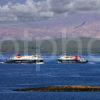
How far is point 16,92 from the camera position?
3883 inches

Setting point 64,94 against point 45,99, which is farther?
point 64,94

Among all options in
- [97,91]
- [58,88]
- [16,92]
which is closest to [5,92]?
[16,92]

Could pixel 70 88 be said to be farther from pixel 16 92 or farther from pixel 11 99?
pixel 11 99

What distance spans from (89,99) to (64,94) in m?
7.87

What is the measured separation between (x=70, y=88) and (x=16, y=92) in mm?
10535

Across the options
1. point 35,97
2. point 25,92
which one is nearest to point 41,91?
point 25,92

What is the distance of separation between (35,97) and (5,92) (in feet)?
41.3

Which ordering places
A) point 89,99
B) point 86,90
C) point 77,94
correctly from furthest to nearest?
1. point 86,90
2. point 77,94
3. point 89,99

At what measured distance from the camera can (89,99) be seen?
8631 cm

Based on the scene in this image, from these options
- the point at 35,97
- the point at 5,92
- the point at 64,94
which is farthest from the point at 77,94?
the point at 5,92

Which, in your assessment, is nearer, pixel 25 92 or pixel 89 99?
pixel 89 99

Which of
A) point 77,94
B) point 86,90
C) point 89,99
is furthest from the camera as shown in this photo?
point 86,90

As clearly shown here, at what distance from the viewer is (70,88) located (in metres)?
102

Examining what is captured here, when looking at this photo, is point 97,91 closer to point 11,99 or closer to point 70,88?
point 70,88
